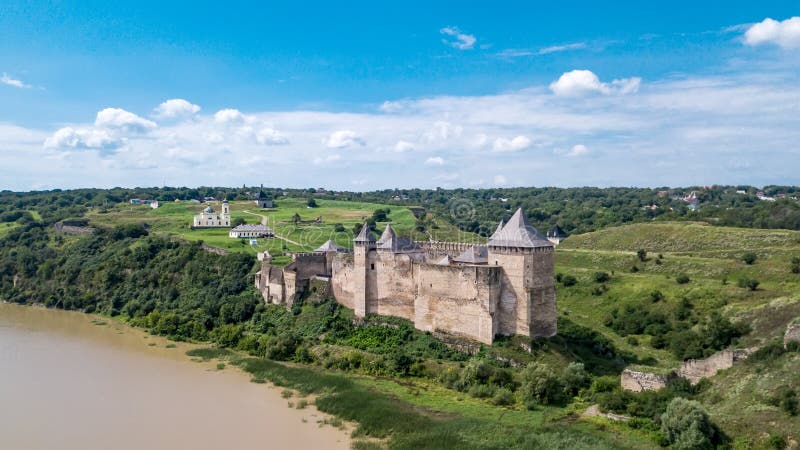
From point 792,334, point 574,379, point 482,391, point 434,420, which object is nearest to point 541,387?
point 574,379

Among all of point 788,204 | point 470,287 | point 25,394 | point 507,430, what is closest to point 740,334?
point 470,287

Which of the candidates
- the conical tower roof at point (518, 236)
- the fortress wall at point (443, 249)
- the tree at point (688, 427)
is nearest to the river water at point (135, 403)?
the tree at point (688, 427)

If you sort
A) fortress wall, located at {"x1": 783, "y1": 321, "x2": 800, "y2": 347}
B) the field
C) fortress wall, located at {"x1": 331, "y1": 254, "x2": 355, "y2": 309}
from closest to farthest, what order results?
1. fortress wall, located at {"x1": 783, "y1": 321, "x2": 800, "y2": 347}
2. fortress wall, located at {"x1": 331, "y1": 254, "x2": 355, "y2": 309}
3. the field

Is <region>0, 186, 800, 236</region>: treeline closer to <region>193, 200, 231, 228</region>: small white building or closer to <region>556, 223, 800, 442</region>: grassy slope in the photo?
<region>556, 223, 800, 442</region>: grassy slope

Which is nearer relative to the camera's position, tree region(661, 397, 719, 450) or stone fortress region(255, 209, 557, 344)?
tree region(661, 397, 719, 450)

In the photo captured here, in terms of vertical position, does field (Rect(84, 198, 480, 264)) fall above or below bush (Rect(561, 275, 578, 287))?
above

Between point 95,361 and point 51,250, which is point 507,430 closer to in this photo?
point 95,361

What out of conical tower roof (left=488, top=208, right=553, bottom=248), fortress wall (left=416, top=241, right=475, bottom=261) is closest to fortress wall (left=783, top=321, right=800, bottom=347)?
conical tower roof (left=488, top=208, right=553, bottom=248)
